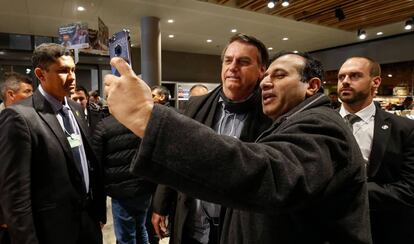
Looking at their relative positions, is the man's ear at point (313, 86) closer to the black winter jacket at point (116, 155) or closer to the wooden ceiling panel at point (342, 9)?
the black winter jacket at point (116, 155)

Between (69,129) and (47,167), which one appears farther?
(69,129)

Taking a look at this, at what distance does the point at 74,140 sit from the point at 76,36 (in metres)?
0.63

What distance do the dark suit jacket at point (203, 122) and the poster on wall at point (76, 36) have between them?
2.28 ft

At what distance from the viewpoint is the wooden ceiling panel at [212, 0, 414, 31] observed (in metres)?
5.49

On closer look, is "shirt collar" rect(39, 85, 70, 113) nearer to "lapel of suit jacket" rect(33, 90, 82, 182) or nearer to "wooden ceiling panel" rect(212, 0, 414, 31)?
"lapel of suit jacket" rect(33, 90, 82, 182)

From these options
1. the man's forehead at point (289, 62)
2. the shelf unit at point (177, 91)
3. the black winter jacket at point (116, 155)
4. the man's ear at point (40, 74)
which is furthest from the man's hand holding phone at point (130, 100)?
the shelf unit at point (177, 91)

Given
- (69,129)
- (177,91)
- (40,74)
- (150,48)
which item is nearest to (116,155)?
(69,129)

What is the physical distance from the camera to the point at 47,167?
177cm

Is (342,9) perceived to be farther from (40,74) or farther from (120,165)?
(40,74)

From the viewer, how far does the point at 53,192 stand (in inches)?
70.1

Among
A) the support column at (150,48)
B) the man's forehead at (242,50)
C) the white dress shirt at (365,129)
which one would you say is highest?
the support column at (150,48)

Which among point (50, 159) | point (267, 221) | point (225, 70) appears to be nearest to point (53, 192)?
point (50, 159)

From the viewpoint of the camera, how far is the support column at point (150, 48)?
19.5 ft

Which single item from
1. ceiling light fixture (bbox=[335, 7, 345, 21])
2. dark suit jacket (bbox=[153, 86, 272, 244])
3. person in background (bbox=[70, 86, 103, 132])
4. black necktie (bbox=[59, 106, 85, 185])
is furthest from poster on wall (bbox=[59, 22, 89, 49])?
ceiling light fixture (bbox=[335, 7, 345, 21])
